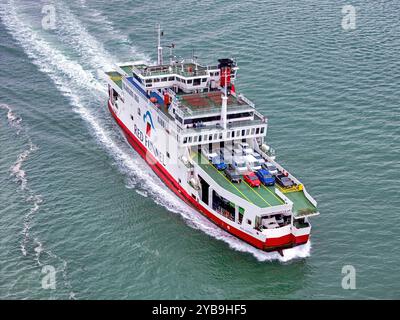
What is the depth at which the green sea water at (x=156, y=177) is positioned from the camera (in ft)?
263

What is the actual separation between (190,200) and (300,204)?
1624 centimetres

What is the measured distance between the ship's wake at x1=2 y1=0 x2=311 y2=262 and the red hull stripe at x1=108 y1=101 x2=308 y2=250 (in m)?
0.81

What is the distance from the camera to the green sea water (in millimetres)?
80250

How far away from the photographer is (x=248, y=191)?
88000mm

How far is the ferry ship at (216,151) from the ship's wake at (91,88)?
4.18 ft

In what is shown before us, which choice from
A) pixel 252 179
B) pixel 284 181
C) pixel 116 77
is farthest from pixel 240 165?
pixel 116 77

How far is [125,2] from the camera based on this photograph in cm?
15638

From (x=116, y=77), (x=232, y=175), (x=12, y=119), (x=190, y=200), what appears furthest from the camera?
(x=116, y=77)

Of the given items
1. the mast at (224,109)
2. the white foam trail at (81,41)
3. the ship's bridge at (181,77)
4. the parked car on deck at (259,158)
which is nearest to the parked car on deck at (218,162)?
the mast at (224,109)

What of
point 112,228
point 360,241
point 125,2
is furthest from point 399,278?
point 125,2

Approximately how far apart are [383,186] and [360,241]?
43.2 ft

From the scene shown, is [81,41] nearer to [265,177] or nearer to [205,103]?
[205,103]

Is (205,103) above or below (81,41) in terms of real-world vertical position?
below

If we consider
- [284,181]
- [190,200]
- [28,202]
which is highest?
[284,181]
